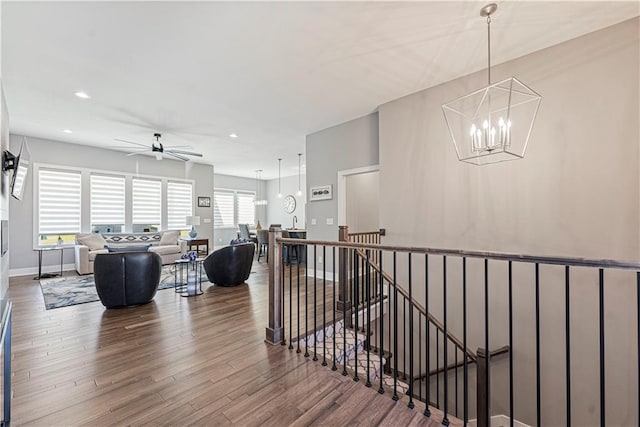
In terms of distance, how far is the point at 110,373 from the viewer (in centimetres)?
226

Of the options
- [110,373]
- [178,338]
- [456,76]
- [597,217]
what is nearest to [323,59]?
[456,76]

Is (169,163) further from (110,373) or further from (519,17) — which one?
(519,17)

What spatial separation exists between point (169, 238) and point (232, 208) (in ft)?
13.2

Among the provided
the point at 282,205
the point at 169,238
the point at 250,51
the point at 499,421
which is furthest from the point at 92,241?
the point at 499,421

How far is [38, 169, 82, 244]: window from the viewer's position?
6.11 m

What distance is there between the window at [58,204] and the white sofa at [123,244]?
459mm

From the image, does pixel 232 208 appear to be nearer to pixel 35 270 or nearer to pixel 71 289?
pixel 35 270

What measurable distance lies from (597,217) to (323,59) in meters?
3.06

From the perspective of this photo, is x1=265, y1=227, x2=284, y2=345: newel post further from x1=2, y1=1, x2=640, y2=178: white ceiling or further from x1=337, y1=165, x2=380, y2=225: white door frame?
x1=337, y1=165, x2=380, y2=225: white door frame

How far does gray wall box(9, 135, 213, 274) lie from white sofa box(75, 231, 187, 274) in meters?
0.83

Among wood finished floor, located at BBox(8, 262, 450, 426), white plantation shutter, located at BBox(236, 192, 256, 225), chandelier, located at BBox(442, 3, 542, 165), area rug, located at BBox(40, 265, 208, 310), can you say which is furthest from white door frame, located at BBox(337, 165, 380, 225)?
white plantation shutter, located at BBox(236, 192, 256, 225)

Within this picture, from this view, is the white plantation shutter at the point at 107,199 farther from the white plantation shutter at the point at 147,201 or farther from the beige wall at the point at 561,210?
the beige wall at the point at 561,210

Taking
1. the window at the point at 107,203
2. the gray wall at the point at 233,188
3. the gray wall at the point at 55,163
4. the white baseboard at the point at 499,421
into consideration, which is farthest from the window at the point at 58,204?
the white baseboard at the point at 499,421

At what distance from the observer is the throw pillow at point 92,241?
6.07 metres
